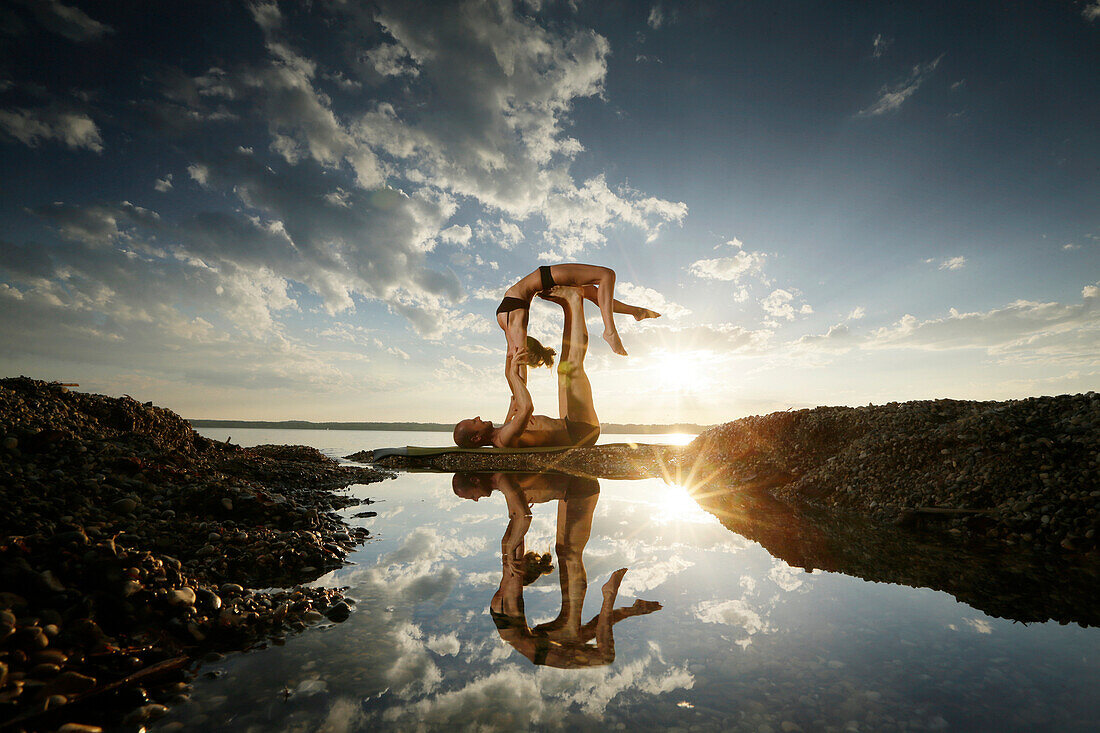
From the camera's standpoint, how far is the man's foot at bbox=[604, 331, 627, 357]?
46.3 feet

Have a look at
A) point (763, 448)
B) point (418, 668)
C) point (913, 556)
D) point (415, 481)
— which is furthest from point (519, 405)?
point (418, 668)

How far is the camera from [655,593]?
143 inches

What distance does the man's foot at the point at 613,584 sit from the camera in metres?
3.53

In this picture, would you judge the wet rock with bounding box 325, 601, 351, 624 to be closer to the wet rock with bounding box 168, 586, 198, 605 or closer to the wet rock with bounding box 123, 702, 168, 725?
the wet rock with bounding box 168, 586, 198, 605

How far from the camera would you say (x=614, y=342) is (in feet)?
46.8

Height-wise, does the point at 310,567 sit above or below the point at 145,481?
below

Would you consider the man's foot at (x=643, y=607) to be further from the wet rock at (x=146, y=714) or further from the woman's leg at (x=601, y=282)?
the woman's leg at (x=601, y=282)

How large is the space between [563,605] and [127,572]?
3204 millimetres

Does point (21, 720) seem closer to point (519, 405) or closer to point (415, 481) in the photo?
point (415, 481)

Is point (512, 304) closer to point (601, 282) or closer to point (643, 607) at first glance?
point (601, 282)

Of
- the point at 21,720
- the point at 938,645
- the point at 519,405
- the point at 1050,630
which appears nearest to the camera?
the point at 21,720

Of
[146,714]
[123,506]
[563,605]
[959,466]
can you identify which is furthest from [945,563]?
[123,506]

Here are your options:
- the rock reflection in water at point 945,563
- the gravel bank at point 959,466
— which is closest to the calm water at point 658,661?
the rock reflection in water at point 945,563

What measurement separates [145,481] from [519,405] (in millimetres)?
10483
